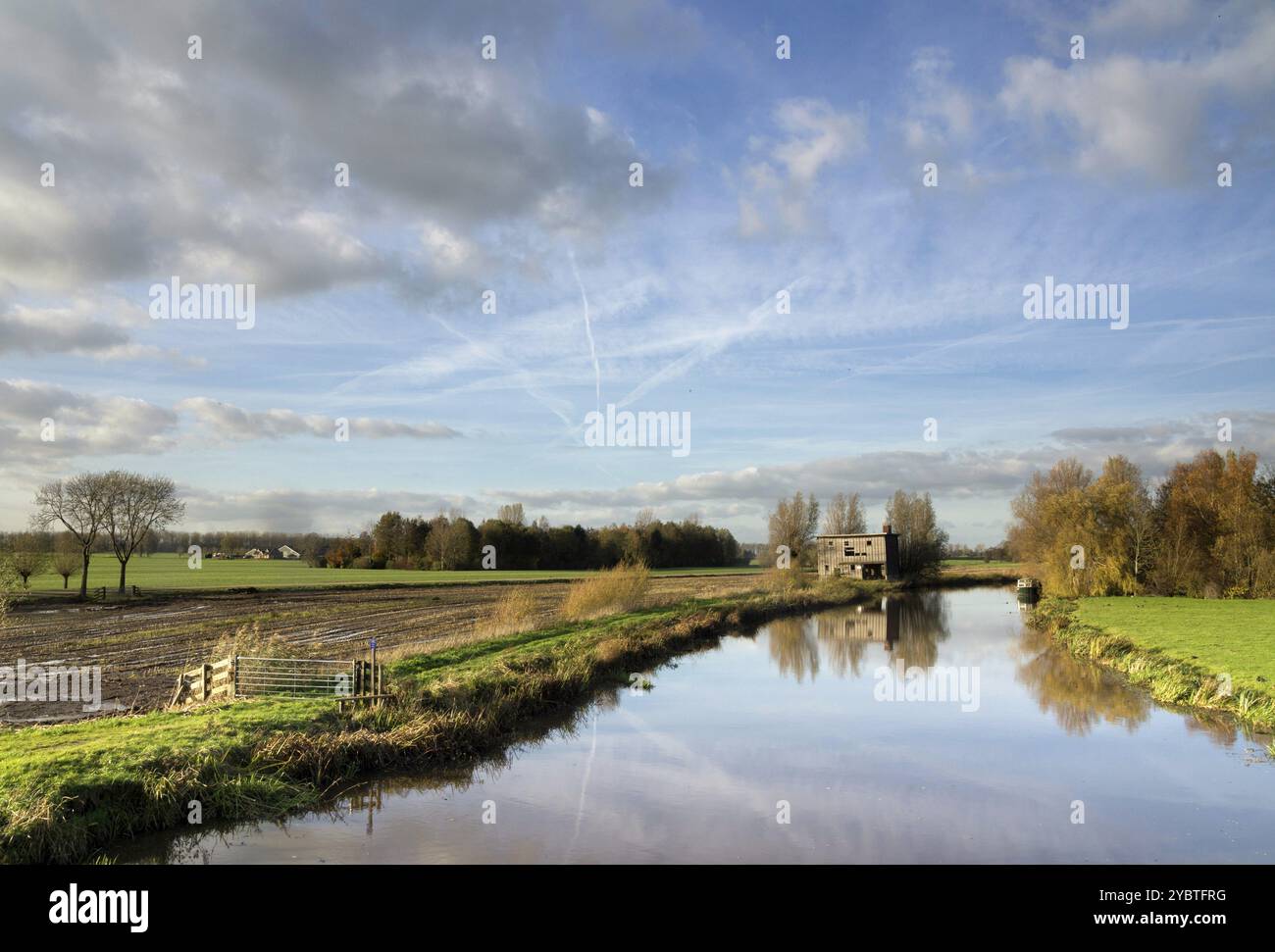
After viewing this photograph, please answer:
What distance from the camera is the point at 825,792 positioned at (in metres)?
12.8

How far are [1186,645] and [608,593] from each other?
22577mm

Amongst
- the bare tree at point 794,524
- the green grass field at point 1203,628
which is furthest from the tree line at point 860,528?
the green grass field at point 1203,628

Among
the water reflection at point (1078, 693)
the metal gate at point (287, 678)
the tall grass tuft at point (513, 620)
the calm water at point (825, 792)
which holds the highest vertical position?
the metal gate at point (287, 678)

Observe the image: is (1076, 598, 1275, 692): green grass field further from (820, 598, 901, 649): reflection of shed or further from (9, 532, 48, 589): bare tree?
(9, 532, 48, 589): bare tree

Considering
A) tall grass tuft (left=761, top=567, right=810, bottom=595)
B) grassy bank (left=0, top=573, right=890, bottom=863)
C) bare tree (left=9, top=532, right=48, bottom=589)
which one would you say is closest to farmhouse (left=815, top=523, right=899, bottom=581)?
tall grass tuft (left=761, top=567, right=810, bottom=595)

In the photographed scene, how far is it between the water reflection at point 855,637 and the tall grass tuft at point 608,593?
673cm

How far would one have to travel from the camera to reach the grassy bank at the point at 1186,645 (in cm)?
1820

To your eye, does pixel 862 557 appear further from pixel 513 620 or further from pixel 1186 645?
pixel 513 620

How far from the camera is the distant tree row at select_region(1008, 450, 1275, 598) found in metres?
48.5

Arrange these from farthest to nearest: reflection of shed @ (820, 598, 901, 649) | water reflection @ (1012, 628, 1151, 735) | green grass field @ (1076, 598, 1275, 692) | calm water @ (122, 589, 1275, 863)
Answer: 1. reflection of shed @ (820, 598, 901, 649)
2. green grass field @ (1076, 598, 1275, 692)
3. water reflection @ (1012, 628, 1151, 735)
4. calm water @ (122, 589, 1275, 863)

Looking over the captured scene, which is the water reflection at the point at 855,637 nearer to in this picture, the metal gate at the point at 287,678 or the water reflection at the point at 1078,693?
the water reflection at the point at 1078,693

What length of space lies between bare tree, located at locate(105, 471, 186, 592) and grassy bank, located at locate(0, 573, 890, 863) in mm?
45743
